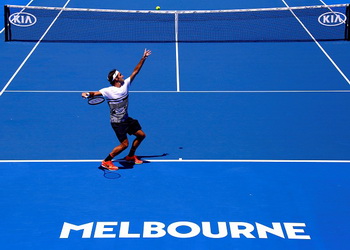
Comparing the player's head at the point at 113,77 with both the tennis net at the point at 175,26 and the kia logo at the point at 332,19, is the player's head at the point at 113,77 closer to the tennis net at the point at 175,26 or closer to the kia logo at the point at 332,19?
the tennis net at the point at 175,26

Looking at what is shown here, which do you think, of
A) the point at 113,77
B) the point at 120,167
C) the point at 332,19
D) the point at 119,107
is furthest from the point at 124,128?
the point at 332,19

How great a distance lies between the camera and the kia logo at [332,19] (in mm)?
25109

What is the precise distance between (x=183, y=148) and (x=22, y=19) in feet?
42.7

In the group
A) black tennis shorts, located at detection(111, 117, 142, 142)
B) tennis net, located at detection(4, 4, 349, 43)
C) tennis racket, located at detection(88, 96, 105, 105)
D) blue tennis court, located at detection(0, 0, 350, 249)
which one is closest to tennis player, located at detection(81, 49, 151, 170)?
black tennis shorts, located at detection(111, 117, 142, 142)

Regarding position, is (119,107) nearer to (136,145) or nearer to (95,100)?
(95,100)

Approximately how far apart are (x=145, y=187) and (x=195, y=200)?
1.11 metres

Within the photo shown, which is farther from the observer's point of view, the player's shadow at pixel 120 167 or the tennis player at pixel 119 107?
the player's shadow at pixel 120 167

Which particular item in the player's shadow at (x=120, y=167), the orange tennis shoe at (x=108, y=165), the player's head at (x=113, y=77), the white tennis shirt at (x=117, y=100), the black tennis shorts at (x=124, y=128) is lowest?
the player's shadow at (x=120, y=167)

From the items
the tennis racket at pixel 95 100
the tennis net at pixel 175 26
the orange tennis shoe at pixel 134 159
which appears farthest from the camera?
the tennis net at pixel 175 26

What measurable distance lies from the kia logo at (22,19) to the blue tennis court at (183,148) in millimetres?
2130

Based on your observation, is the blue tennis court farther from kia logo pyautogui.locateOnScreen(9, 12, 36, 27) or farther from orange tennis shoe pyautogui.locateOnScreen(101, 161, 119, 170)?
kia logo pyautogui.locateOnScreen(9, 12, 36, 27)

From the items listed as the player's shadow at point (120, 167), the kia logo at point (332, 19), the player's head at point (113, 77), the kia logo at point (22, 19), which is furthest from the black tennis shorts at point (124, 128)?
the kia logo at point (332, 19)

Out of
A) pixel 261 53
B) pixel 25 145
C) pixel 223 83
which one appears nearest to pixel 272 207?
pixel 25 145

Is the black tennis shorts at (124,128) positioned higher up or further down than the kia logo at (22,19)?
further down
